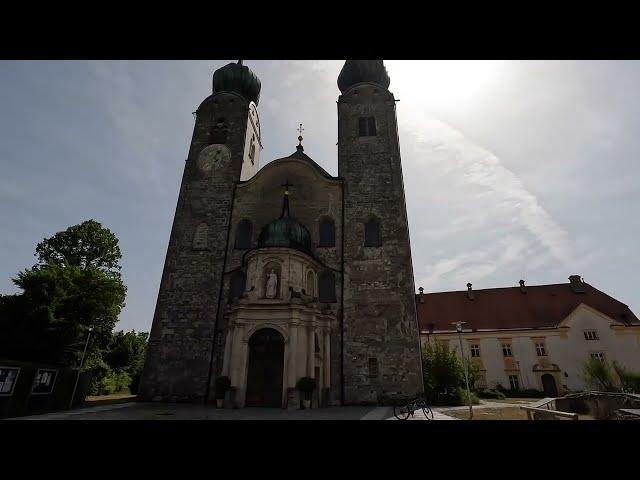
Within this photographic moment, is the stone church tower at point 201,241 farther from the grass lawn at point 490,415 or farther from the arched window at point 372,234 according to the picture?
the grass lawn at point 490,415

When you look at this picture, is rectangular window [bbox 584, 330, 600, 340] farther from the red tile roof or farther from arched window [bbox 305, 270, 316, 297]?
arched window [bbox 305, 270, 316, 297]

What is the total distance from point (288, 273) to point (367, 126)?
13.0 m

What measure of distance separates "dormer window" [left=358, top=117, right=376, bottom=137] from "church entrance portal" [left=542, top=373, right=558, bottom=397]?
25.9m

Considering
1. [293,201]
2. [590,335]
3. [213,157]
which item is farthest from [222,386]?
[590,335]

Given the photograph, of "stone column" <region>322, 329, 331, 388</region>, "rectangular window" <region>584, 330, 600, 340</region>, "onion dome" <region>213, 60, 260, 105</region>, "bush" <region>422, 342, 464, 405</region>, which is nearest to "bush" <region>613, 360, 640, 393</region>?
"bush" <region>422, 342, 464, 405</region>

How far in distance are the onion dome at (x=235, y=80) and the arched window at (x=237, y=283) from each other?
15.1 meters

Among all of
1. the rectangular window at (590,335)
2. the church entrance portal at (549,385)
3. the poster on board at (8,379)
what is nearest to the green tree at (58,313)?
the poster on board at (8,379)

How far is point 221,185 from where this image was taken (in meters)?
24.2
